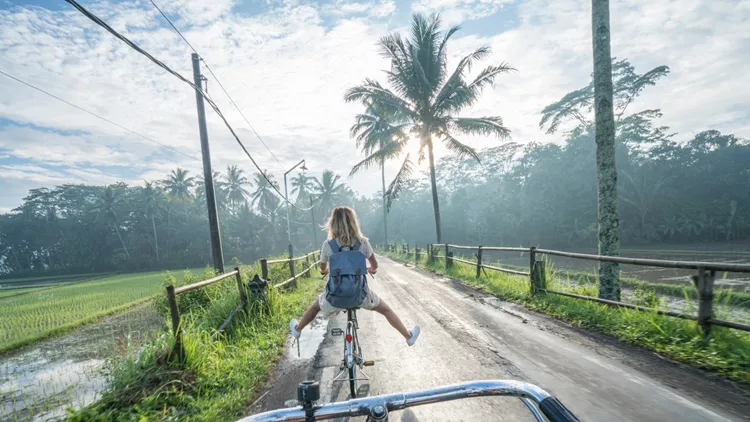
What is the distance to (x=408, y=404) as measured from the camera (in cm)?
100

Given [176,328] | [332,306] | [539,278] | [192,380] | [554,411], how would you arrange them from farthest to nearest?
[539,278]
[176,328]
[192,380]
[332,306]
[554,411]

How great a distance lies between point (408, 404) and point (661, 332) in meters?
4.48

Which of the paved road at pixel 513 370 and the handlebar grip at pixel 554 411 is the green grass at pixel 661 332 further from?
the handlebar grip at pixel 554 411

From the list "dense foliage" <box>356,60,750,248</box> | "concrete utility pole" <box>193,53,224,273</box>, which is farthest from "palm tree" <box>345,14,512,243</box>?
"dense foliage" <box>356,60,750,248</box>

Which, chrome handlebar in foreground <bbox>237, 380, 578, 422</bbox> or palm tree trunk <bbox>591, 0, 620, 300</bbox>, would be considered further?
palm tree trunk <bbox>591, 0, 620, 300</bbox>

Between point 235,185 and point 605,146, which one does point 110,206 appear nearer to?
point 235,185

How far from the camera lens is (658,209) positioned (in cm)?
3102

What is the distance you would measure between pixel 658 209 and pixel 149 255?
63885 mm

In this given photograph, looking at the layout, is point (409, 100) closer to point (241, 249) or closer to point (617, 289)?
point (617, 289)

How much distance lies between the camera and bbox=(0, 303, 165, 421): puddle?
155 inches

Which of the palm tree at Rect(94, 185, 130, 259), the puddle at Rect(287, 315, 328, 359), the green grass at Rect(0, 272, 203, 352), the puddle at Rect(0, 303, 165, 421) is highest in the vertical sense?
the palm tree at Rect(94, 185, 130, 259)

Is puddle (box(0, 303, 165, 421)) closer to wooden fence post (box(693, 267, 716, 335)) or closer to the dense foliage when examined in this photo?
wooden fence post (box(693, 267, 716, 335))

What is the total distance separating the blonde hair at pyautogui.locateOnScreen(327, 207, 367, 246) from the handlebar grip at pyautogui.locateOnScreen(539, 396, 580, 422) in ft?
7.76

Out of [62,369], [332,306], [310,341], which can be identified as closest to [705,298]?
[332,306]
